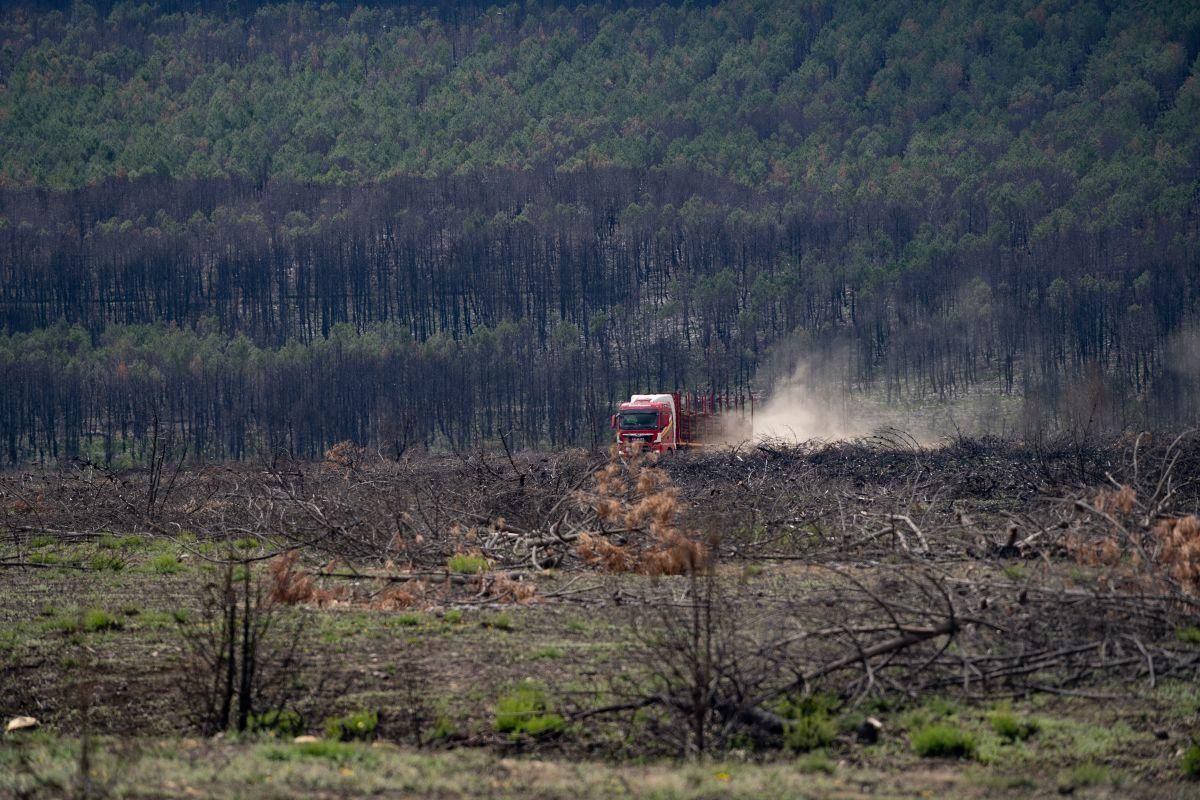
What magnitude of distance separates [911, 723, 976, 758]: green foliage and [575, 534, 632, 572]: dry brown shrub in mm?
8337

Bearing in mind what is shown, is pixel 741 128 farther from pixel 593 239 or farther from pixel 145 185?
pixel 145 185

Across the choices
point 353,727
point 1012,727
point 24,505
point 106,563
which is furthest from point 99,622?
point 24,505

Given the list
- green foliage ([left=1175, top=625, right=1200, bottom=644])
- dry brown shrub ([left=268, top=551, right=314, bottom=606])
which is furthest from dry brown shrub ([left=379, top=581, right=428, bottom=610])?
green foliage ([left=1175, top=625, right=1200, bottom=644])

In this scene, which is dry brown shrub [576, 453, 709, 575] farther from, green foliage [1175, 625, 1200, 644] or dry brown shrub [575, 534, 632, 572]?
green foliage [1175, 625, 1200, 644]

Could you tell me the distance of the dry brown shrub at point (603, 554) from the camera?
18719 mm

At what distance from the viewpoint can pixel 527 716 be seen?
11312 millimetres

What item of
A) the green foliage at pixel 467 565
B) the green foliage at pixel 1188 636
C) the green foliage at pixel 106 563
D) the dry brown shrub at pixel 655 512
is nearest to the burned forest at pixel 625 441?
the green foliage at pixel 1188 636

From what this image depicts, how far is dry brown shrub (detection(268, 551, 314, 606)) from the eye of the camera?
1627 cm

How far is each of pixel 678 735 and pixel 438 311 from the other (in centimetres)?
10694

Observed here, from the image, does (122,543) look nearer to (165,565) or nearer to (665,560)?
(165,565)

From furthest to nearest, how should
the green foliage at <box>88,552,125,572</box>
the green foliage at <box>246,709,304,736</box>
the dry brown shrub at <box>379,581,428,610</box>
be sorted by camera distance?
the green foliage at <box>88,552,125,572</box> → the dry brown shrub at <box>379,581,428,610</box> → the green foliage at <box>246,709,304,736</box>

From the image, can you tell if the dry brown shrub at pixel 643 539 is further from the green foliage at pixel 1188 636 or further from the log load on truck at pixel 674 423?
the log load on truck at pixel 674 423

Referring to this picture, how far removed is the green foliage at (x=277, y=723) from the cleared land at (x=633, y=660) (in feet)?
0.18

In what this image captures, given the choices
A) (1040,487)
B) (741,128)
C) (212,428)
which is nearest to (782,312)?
(212,428)
